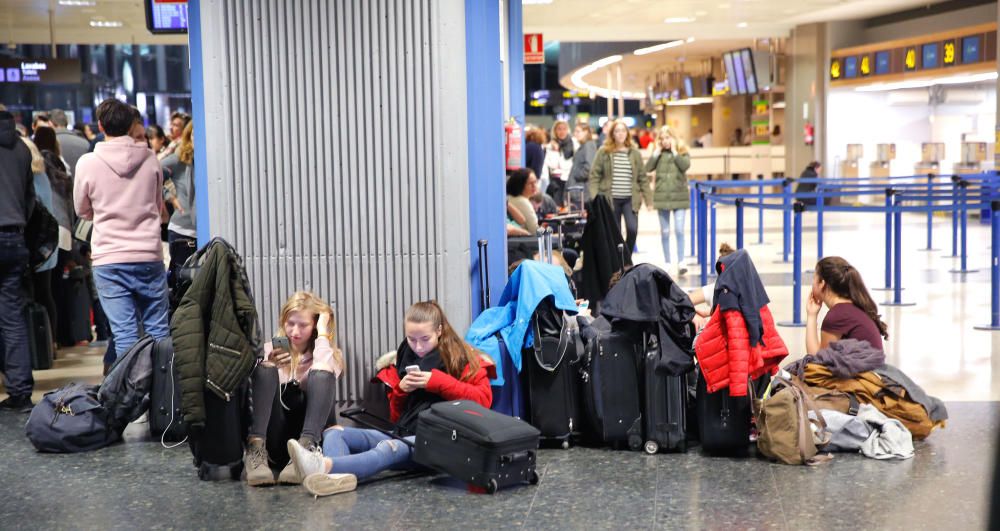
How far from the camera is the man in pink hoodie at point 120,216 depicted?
588cm

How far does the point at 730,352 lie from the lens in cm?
508

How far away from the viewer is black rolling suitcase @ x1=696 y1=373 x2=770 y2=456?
16.9 ft

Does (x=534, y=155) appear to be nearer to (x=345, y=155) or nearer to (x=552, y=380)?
(x=345, y=155)

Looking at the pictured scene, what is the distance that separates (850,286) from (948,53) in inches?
609

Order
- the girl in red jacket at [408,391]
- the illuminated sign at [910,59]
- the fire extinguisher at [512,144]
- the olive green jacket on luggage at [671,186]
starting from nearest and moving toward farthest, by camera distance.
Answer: the girl in red jacket at [408,391], the fire extinguisher at [512,144], the olive green jacket on luggage at [671,186], the illuminated sign at [910,59]

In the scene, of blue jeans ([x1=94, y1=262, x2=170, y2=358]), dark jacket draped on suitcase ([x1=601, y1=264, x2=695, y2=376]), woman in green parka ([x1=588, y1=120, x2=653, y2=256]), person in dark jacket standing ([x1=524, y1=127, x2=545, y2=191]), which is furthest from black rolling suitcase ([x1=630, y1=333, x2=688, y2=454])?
person in dark jacket standing ([x1=524, y1=127, x2=545, y2=191])

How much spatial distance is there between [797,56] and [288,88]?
20.4m

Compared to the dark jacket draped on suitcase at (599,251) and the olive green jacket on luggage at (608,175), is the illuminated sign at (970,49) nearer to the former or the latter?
the olive green jacket on luggage at (608,175)

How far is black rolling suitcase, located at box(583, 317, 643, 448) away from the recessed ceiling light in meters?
18.1

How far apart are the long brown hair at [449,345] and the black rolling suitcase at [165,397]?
117 cm

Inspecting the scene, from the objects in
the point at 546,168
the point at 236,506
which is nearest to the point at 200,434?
the point at 236,506

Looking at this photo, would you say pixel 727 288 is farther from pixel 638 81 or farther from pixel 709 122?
pixel 638 81

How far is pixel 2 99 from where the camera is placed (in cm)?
3219

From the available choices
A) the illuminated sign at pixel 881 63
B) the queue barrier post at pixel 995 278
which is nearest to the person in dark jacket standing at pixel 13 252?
the queue barrier post at pixel 995 278
